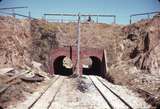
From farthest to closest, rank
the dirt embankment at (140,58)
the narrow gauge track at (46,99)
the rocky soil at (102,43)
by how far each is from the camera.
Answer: the rocky soil at (102,43)
the dirt embankment at (140,58)
the narrow gauge track at (46,99)

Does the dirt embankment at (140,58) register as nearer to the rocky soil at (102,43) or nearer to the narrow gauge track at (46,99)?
the rocky soil at (102,43)

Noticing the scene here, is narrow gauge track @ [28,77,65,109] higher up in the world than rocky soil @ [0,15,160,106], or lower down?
lower down

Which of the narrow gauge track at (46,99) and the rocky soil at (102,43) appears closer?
the narrow gauge track at (46,99)

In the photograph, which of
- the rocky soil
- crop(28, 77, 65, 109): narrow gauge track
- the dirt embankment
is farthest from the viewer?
the rocky soil

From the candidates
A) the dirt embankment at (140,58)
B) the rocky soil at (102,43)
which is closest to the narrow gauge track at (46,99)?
the dirt embankment at (140,58)

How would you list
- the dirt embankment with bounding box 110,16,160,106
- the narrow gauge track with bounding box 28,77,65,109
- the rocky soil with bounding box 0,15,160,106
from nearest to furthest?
1. the narrow gauge track with bounding box 28,77,65,109
2. the dirt embankment with bounding box 110,16,160,106
3. the rocky soil with bounding box 0,15,160,106

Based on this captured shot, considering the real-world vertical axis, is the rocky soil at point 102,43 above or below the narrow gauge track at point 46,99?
above

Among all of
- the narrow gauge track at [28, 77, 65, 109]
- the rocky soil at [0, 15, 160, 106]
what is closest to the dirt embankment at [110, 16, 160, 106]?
the rocky soil at [0, 15, 160, 106]

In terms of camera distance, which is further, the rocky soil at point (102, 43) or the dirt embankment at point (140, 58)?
the rocky soil at point (102, 43)

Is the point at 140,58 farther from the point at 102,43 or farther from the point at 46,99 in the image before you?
the point at 46,99

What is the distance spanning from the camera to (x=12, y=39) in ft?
111

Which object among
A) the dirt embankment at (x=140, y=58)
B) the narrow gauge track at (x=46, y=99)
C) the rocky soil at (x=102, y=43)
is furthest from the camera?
the rocky soil at (x=102, y=43)

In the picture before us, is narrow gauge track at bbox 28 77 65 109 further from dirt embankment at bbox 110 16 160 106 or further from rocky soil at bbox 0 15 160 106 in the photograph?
rocky soil at bbox 0 15 160 106

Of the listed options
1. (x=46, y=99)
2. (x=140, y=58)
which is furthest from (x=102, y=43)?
(x=46, y=99)
